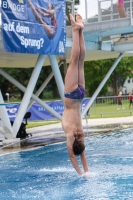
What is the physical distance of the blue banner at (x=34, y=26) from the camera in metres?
12.9

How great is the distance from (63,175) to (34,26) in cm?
626

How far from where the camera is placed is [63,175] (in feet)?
29.7

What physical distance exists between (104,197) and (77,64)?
2.79m

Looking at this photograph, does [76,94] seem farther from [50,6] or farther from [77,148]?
[50,6]

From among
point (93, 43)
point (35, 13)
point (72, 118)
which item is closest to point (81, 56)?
point (72, 118)

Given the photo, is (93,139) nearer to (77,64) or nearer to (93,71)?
(77,64)

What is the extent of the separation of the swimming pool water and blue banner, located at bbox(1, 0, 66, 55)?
11.1 ft

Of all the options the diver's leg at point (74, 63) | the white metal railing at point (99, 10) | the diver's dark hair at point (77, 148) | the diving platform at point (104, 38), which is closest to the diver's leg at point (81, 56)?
the diver's leg at point (74, 63)

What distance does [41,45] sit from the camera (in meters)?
14.1

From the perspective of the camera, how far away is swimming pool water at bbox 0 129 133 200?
718 centimetres

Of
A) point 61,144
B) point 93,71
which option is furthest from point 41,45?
point 93,71

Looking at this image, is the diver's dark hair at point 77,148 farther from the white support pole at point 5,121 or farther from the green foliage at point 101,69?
the green foliage at point 101,69

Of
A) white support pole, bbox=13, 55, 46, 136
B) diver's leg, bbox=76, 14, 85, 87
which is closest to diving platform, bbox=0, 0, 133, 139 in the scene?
white support pole, bbox=13, 55, 46, 136

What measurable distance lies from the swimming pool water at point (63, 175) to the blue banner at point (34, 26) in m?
3.39
